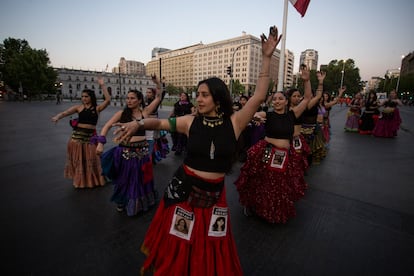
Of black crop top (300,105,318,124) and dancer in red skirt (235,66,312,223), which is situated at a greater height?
black crop top (300,105,318,124)

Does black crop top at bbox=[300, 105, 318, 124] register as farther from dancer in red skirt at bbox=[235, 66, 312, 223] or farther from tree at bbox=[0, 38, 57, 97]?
tree at bbox=[0, 38, 57, 97]

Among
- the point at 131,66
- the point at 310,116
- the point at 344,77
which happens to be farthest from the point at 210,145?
the point at 131,66

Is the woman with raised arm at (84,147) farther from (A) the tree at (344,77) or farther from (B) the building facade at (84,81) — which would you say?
(B) the building facade at (84,81)

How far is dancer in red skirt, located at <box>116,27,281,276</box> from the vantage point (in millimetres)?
1873

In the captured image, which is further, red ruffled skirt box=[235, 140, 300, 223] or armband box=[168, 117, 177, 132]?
red ruffled skirt box=[235, 140, 300, 223]

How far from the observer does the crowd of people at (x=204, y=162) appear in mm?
1895

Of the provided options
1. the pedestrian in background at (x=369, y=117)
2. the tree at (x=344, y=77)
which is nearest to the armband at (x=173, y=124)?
the pedestrian in background at (x=369, y=117)

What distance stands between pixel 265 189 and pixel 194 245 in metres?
1.93

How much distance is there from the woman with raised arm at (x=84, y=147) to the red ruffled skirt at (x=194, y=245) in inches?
138

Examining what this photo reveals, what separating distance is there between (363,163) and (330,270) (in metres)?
5.70

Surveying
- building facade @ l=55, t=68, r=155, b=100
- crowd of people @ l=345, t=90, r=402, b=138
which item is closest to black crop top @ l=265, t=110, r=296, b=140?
crowd of people @ l=345, t=90, r=402, b=138

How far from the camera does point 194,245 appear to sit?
6.25 ft

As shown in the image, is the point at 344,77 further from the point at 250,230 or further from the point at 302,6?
the point at 250,230

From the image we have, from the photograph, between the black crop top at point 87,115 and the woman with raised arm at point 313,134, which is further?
the woman with raised arm at point 313,134
